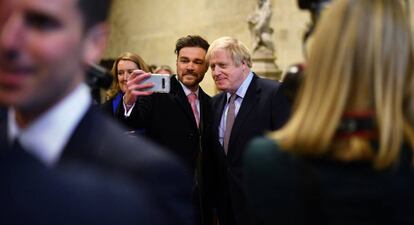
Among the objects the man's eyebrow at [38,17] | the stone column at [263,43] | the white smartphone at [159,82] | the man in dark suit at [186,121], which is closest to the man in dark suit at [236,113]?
the man in dark suit at [186,121]

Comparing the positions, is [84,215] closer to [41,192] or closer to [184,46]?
[41,192]

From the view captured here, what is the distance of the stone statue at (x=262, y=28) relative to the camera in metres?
7.72

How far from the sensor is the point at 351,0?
4.55 feet

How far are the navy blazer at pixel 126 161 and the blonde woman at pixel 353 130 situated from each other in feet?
1.52

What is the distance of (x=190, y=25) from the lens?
9922mm

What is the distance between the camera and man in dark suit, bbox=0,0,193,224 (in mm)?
829

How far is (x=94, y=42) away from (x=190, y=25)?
29.8 feet

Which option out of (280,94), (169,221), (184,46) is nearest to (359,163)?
(169,221)

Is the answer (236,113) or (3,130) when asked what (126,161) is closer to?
(3,130)

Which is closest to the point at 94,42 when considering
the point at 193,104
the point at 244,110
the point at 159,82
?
the point at 159,82

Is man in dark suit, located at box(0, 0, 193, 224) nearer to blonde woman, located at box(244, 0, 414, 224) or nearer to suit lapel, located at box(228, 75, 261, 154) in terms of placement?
blonde woman, located at box(244, 0, 414, 224)

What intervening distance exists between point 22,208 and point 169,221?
0.73 feet

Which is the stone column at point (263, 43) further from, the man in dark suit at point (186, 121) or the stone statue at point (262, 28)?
the man in dark suit at point (186, 121)

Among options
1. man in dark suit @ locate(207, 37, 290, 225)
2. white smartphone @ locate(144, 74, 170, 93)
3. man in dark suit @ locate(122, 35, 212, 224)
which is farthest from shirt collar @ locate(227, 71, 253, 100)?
white smartphone @ locate(144, 74, 170, 93)
